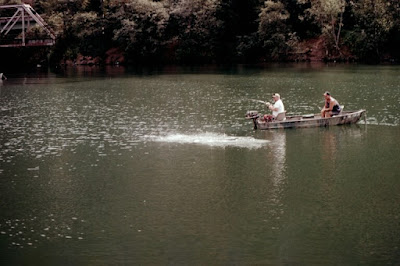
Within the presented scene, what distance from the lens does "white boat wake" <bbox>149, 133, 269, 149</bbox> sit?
28.2m

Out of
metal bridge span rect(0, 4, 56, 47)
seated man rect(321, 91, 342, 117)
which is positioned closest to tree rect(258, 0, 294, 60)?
metal bridge span rect(0, 4, 56, 47)

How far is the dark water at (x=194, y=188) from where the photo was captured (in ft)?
48.2

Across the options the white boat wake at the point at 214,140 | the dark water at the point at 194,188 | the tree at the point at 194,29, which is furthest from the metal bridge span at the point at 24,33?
the white boat wake at the point at 214,140

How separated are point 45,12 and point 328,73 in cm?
6080

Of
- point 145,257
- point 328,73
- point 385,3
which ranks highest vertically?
point 385,3

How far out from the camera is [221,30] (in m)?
97.9

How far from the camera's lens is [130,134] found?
103 ft

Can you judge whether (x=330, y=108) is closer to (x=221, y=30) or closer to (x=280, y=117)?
(x=280, y=117)

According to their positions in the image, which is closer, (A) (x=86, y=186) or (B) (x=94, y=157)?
(A) (x=86, y=186)

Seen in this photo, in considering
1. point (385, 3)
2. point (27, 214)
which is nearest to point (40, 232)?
point (27, 214)

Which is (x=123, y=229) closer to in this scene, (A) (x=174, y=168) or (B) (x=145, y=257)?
(B) (x=145, y=257)

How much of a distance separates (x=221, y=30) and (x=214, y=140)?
70.9 m

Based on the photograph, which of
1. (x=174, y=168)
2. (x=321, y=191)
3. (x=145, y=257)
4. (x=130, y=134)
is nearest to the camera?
(x=145, y=257)

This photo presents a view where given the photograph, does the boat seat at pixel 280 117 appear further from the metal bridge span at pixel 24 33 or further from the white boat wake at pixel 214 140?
the metal bridge span at pixel 24 33
